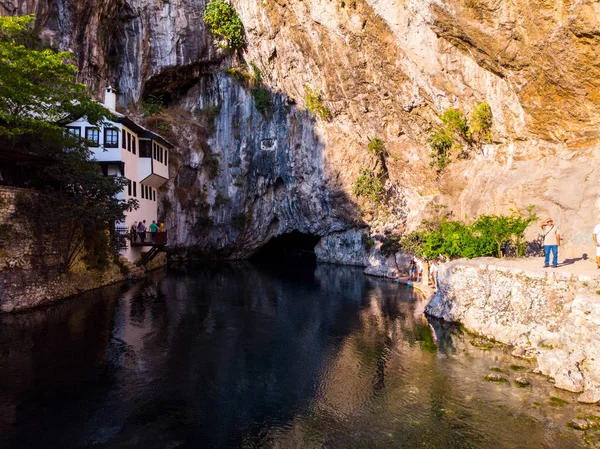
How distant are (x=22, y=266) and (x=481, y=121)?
75.2 feet

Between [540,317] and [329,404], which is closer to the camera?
[329,404]

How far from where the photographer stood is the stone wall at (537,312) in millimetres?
9977

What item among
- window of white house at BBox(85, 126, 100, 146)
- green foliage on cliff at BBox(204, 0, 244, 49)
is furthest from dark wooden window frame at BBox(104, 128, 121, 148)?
green foliage on cliff at BBox(204, 0, 244, 49)

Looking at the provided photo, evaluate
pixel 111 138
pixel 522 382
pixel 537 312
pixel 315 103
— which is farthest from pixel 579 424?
pixel 315 103

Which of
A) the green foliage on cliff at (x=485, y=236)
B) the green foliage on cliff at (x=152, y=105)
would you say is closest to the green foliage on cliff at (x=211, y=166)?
the green foliage on cliff at (x=152, y=105)

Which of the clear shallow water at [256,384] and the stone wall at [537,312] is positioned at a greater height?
the stone wall at [537,312]

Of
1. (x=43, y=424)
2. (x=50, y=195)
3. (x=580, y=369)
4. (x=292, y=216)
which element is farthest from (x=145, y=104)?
(x=580, y=369)

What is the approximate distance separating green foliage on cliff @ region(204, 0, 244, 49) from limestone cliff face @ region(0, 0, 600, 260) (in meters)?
1.98

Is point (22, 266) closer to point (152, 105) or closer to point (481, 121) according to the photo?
point (481, 121)

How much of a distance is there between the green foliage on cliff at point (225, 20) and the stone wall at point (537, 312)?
1226 inches

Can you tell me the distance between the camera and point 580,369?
10.1 meters

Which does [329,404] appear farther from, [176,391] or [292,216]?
[292,216]

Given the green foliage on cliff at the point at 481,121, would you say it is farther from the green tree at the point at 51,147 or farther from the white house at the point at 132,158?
the white house at the point at 132,158

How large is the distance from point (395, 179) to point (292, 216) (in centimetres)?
1089
